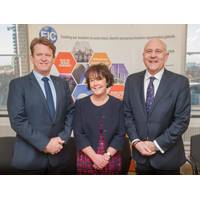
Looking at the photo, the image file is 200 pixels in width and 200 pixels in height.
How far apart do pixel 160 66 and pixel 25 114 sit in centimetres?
85

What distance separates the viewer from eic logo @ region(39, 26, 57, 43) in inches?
73.3

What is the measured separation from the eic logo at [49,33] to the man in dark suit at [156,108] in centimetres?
54

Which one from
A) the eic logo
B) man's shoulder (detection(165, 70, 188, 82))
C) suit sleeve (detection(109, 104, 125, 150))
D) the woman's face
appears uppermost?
the eic logo

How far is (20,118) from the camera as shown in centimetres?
178

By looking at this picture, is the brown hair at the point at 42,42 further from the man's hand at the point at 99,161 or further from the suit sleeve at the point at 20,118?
the man's hand at the point at 99,161

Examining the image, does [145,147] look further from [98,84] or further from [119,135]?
[98,84]

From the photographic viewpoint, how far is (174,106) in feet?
5.93

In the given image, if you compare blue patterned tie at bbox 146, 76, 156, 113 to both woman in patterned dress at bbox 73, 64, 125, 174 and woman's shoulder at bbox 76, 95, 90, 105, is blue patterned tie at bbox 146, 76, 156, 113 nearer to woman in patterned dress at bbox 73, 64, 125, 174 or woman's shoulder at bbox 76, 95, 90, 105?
woman in patterned dress at bbox 73, 64, 125, 174

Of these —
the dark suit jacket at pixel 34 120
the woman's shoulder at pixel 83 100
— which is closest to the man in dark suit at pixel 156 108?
the woman's shoulder at pixel 83 100

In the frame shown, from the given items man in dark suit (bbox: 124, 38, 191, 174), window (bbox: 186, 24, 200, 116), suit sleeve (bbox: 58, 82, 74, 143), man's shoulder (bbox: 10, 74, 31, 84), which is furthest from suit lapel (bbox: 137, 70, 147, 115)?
man's shoulder (bbox: 10, 74, 31, 84)

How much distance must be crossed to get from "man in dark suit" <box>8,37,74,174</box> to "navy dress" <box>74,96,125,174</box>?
0.26 feet

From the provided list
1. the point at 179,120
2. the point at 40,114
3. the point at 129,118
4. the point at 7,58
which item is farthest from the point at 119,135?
the point at 7,58

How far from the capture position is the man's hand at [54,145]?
1.85 meters
